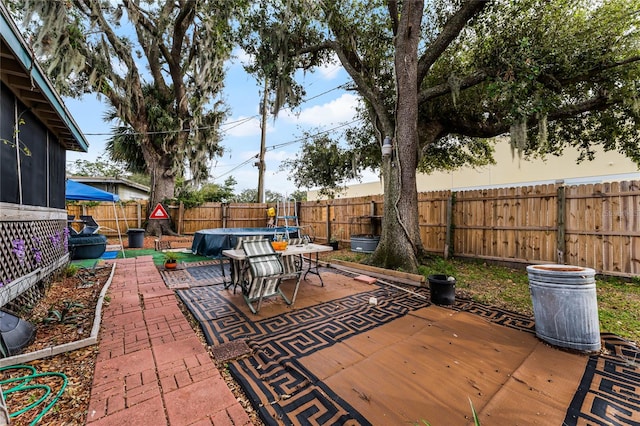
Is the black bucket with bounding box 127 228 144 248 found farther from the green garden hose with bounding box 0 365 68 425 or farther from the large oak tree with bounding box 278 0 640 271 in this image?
the large oak tree with bounding box 278 0 640 271

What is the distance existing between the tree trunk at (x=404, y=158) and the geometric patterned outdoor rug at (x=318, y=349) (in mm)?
1466

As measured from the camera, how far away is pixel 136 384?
1847mm

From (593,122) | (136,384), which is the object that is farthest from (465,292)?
(593,122)

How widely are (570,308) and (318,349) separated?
2354mm

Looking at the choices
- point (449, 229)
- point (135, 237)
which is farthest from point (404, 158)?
point (135, 237)

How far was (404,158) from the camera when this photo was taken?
5.36 metres

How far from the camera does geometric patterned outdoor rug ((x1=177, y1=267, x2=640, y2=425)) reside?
64.4 inches

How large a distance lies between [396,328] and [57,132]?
620 centimetres

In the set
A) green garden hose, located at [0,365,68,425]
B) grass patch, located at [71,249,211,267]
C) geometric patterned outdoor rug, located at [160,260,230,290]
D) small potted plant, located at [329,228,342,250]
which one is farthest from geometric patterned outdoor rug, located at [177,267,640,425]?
small potted plant, located at [329,228,342,250]

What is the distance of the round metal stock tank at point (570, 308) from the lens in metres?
2.35

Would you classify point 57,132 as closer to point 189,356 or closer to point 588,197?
point 189,356

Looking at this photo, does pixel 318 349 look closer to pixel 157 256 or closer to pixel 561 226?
pixel 561 226

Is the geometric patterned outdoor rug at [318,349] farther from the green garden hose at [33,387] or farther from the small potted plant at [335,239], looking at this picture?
the small potted plant at [335,239]

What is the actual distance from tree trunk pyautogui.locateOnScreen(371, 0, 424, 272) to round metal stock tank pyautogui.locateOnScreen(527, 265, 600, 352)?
8.62 ft
